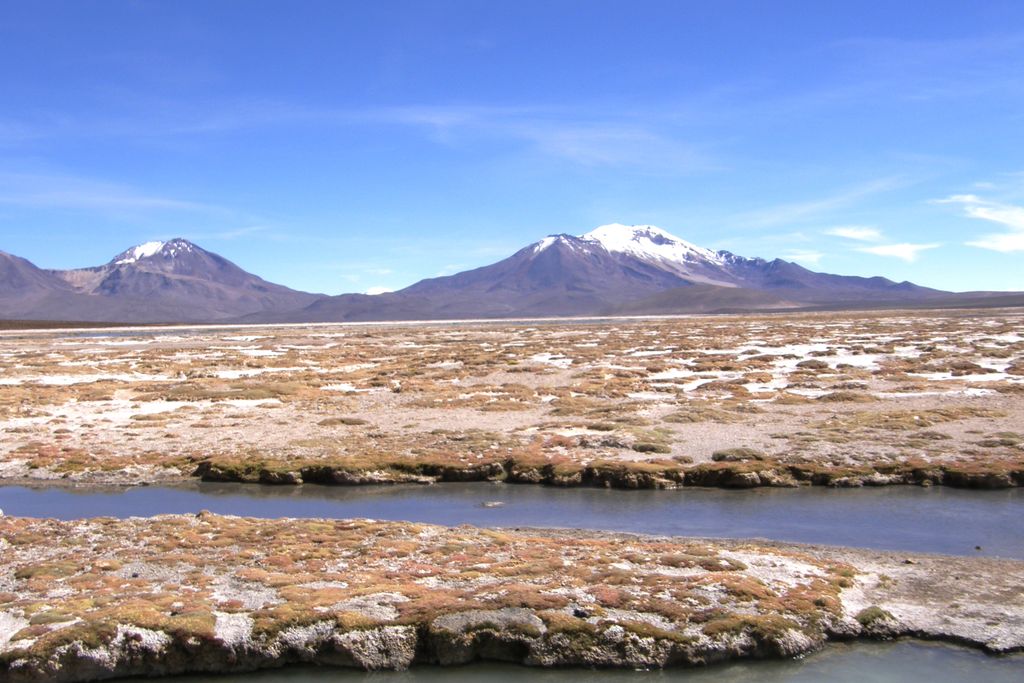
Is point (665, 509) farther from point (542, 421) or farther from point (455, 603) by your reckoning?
point (542, 421)

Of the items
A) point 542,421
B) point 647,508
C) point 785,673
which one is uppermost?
point 542,421

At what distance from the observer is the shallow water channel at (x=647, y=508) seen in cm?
1502

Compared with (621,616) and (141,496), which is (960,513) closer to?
(621,616)

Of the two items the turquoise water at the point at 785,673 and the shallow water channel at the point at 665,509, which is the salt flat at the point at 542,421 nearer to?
the shallow water channel at the point at 665,509

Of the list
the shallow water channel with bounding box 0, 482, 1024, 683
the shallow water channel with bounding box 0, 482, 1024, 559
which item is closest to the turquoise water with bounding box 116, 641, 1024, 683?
the shallow water channel with bounding box 0, 482, 1024, 683

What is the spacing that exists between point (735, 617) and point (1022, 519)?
8.19 meters

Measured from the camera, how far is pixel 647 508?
56.6 feet

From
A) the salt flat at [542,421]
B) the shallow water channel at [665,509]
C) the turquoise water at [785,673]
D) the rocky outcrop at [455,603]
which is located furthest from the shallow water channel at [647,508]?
the turquoise water at [785,673]

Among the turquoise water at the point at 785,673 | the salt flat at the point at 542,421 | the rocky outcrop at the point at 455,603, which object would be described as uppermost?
the salt flat at the point at 542,421

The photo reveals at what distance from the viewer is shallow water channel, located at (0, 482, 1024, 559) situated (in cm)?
1502

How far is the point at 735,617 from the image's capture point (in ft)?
34.3

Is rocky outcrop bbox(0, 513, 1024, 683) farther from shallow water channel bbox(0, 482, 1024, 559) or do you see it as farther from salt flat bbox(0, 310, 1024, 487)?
salt flat bbox(0, 310, 1024, 487)

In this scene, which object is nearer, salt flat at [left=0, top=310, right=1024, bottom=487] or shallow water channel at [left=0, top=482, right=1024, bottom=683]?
shallow water channel at [left=0, top=482, right=1024, bottom=683]

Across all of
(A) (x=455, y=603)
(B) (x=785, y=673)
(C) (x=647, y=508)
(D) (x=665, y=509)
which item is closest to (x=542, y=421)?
(C) (x=647, y=508)
